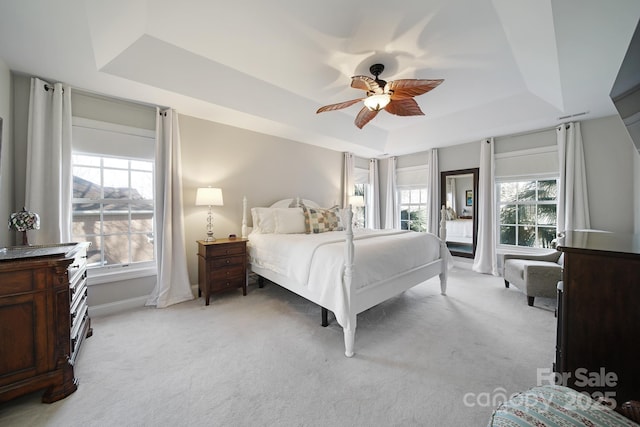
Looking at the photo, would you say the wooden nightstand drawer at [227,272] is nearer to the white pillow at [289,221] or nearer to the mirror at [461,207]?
the white pillow at [289,221]

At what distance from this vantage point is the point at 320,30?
6.90 feet

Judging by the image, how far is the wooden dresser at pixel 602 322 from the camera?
1.11 m

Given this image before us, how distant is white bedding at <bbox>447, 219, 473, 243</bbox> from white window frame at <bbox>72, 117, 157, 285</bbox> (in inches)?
209

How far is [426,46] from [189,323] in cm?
374

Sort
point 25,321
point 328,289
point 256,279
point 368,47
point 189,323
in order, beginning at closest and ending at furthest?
point 25,321, point 328,289, point 368,47, point 189,323, point 256,279

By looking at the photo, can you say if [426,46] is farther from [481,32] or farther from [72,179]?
[72,179]

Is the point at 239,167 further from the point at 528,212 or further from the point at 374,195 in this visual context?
the point at 528,212

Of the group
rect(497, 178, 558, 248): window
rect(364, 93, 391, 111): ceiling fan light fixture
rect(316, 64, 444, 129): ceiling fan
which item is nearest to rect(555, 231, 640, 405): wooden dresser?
rect(316, 64, 444, 129): ceiling fan

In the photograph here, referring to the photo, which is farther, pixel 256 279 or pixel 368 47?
pixel 256 279

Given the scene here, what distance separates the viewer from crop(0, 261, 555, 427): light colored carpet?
1.38 meters

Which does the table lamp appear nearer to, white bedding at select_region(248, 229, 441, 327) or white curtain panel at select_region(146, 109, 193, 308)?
white curtain panel at select_region(146, 109, 193, 308)

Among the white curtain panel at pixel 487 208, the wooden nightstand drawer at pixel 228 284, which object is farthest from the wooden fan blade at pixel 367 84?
the white curtain panel at pixel 487 208

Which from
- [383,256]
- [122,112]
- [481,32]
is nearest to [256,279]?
[383,256]

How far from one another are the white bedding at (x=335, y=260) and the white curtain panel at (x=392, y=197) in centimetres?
258
